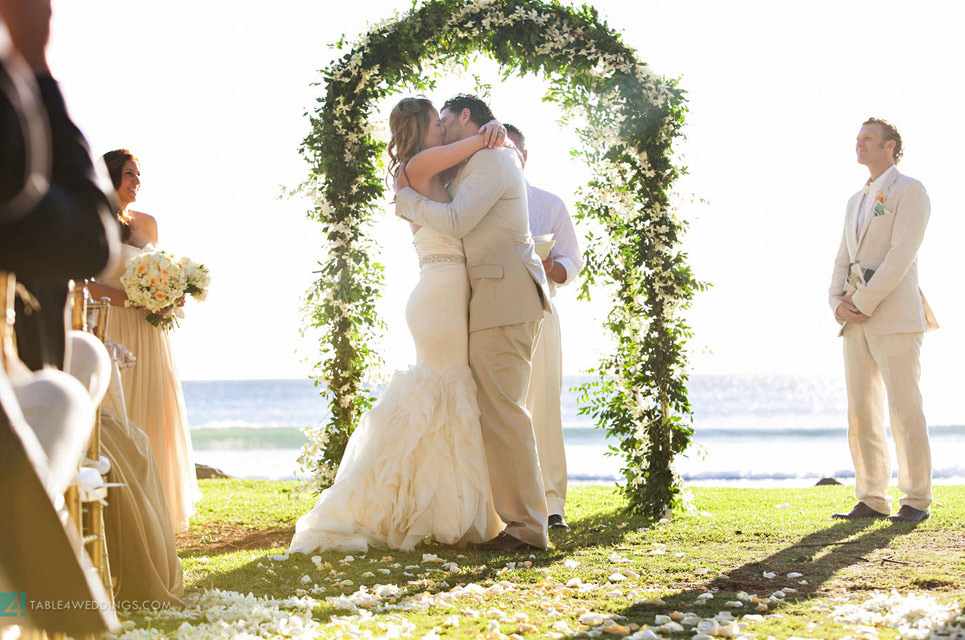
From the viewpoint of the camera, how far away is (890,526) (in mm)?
5797

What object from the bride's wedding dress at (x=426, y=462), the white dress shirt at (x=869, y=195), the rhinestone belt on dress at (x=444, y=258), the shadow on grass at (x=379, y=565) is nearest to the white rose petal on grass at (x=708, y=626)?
the shadow on grass at (x=379, y=565)

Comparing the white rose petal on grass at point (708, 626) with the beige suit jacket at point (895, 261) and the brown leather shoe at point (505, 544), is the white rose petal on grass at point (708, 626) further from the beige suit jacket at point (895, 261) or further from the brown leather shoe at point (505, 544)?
the beige suit jacket at point (895, 261)

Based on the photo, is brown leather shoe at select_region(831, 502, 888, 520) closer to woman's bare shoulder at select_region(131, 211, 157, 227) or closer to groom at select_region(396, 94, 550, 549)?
groom at select_region(396, 94, 550, 549)

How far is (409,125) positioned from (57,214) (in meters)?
4.04

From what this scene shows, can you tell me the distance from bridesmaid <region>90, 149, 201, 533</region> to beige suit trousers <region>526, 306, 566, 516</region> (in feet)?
7.66

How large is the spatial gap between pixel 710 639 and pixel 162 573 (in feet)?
7.43

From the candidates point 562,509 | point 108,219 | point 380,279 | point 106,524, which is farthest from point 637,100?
point 108,219

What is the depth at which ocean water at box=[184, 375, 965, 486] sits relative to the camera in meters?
17.9

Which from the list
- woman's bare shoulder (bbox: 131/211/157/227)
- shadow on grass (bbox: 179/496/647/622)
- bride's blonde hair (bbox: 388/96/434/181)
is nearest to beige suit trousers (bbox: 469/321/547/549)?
→ shadow on grass (bbox: 179/496/647/622)

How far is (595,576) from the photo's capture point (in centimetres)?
431

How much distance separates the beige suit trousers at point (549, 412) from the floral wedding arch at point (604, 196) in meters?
0.42

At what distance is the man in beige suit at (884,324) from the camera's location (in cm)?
616

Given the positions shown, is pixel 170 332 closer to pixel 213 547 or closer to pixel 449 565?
pixel 213 547

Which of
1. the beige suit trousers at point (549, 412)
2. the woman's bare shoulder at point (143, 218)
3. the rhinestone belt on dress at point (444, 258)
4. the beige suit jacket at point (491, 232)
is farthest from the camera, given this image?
the beige suit trousers at point (549, 412)
